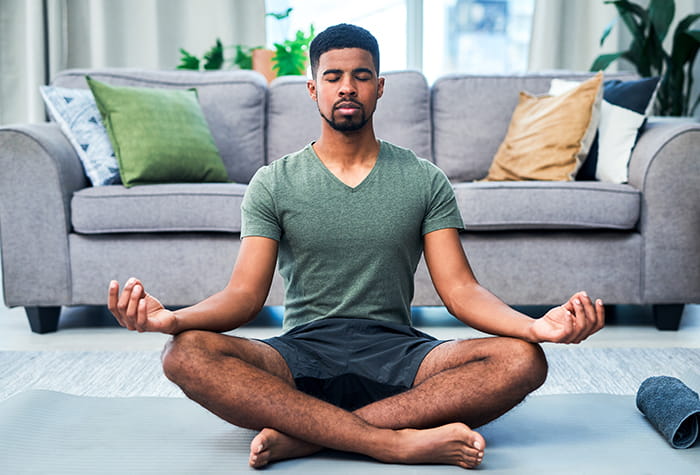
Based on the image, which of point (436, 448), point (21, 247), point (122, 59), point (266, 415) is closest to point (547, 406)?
point (436, 448)

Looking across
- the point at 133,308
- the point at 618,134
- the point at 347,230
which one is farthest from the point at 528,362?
the point at 618,134

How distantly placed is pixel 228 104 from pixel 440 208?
1.78 meters

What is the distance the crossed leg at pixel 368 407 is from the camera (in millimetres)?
1287

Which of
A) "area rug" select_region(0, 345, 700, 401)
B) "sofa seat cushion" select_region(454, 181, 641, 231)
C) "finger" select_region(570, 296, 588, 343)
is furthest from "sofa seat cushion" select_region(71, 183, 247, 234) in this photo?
"finger" select_region(570, 296, 588, 343)

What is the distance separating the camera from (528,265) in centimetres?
255

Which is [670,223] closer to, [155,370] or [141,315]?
[155,370]

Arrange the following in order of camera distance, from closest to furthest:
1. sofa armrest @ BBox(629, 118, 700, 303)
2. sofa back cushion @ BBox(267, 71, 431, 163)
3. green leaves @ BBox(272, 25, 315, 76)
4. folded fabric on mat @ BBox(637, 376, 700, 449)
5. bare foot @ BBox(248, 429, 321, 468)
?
bare foot @ BBox(248, 429, 321, 468), folded fabric on mat @ BBox(637, 376, 700, 449), sofa armrest @ BBox(629, 118, 700, 303), sofa back cushion @ BBox(267, 71, 431, 163), green leaves @ BBox(272, 25, 315, 76)

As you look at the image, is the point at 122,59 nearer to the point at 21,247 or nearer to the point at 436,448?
the point at 21,247

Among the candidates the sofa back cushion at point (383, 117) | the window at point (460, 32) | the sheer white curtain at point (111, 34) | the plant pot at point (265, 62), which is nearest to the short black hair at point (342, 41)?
the sofa back cushion at point (383, 117)

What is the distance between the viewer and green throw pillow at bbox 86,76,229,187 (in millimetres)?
2688

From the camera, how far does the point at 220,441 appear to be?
146 cm

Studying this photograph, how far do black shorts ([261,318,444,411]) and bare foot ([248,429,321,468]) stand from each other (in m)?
A: 0.14

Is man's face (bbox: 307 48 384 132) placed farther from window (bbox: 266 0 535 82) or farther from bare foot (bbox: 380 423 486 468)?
window (bbox: 266 0 535 82)

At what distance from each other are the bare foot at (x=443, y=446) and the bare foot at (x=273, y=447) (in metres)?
0.16
